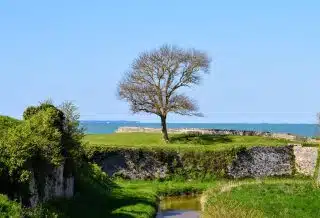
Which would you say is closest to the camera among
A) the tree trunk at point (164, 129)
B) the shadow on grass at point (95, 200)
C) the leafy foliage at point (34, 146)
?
the leafy foliage at point (34, 146)

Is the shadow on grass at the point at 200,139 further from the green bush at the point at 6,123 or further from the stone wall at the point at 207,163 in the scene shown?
the green bush at the point at 6,123

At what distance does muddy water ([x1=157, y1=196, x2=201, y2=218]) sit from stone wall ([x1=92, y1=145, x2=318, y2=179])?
1105 cm

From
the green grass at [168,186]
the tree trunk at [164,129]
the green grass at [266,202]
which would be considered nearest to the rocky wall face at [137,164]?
the green grass at [168,186]

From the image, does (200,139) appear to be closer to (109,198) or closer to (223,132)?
(223,132)

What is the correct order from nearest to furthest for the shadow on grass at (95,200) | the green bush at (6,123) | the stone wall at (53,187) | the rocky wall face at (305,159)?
the stone wall at (53,187) → the green bush at (6,123) → the shadow on grass at (95,200) → the rocky wall face at (305,159)

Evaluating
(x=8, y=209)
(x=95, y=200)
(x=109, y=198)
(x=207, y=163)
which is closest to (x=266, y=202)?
(x=95, y=200)

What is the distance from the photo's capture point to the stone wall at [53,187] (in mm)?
32625

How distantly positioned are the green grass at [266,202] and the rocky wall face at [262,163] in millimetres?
23612

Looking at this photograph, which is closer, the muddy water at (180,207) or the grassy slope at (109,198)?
the grassy slope at (109,198)

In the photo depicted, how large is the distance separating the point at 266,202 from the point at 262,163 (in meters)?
33.6

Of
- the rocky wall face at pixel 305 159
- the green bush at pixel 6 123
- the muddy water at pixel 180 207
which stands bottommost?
the muddy water at pixel 180 207

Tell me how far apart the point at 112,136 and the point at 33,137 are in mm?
54675

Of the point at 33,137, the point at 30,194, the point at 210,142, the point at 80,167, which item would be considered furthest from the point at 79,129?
the point at 210,142

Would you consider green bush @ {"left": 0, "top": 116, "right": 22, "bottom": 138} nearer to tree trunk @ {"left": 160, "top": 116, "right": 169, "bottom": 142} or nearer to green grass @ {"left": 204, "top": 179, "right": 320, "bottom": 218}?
green grass @ {"left": 204, "top": 179, "right": 320, "bottom": 218}
